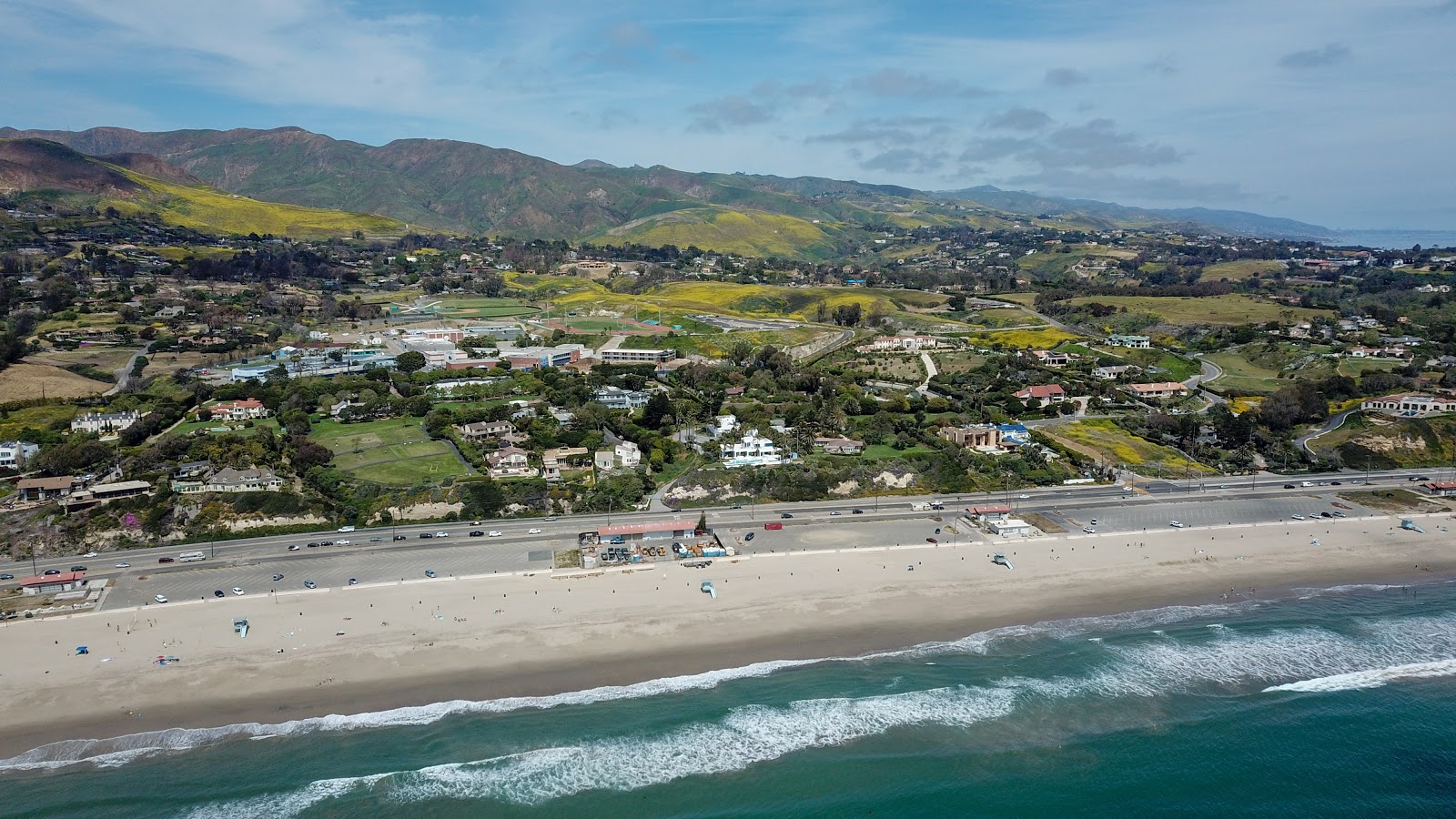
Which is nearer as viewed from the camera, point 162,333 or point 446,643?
point 446,643

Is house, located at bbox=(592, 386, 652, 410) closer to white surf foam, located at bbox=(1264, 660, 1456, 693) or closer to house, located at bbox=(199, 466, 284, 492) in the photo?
house, located at bbox=(199, 466, 284, 492)

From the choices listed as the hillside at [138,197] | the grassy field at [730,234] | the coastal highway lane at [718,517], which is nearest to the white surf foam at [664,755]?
the coastal highway lane at [718,517]

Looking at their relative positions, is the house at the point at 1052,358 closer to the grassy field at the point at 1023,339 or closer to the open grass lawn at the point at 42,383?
the grassy field at the point at 1023,339

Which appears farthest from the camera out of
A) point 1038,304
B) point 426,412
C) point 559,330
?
point 1038,304

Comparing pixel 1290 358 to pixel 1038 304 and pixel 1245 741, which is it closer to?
pixel 1038 304

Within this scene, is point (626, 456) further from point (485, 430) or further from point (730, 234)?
point (730, 234)

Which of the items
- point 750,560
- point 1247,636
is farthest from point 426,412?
point 1247,636

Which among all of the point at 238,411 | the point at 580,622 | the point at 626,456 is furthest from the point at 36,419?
the point at 580,622
